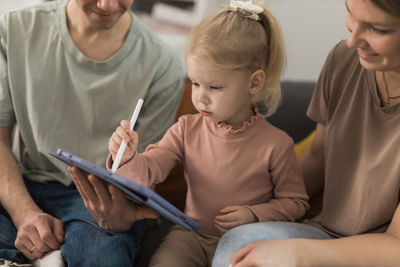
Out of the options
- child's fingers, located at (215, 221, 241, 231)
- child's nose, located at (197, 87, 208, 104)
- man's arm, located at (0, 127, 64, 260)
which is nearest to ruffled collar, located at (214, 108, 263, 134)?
child's nose, located at (197, 87, 208, 104)

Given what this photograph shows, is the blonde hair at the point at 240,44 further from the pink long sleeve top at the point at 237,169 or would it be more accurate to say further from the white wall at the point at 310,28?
the white wall at the point at 310,28

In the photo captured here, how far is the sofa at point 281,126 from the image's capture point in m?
1.59

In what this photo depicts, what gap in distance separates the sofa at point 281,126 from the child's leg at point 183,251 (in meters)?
0.17

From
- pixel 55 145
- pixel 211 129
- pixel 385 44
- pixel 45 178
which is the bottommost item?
pixel 45 178

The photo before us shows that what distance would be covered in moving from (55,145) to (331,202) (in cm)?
76

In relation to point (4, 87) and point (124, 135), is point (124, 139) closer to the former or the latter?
point (124, 135)

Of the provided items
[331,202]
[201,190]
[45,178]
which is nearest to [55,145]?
[45,178]

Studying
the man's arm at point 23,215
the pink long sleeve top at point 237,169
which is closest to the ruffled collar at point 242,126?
the pink long sleeve top at point 237,169

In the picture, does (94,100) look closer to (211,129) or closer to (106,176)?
(211,129)

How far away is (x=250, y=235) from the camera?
1.14 metres

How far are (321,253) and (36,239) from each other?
67 centimetres

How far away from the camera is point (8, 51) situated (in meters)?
1.44

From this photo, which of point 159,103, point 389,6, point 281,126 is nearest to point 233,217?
point 159,103

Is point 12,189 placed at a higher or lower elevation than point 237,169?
lower
